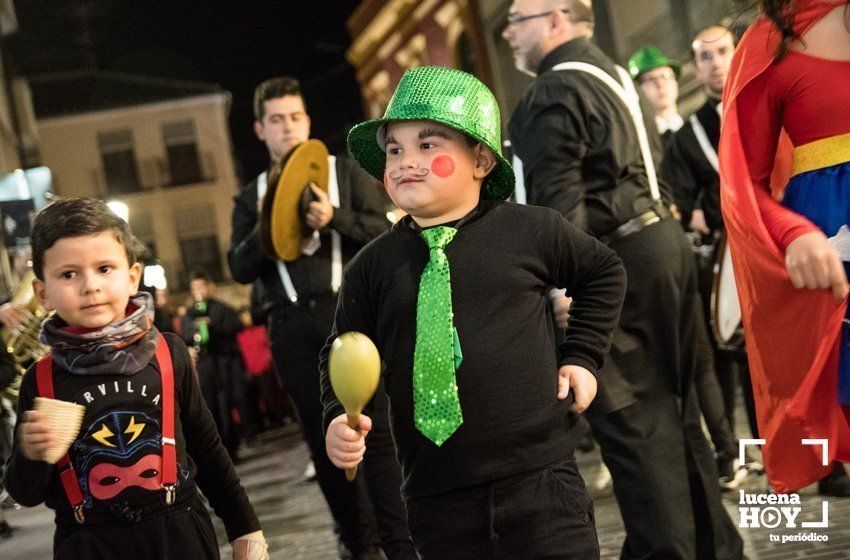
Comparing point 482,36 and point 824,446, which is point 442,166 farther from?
point 482,36

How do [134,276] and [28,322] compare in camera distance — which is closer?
[134,276]

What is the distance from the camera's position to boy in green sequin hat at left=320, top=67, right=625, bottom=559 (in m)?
2.59

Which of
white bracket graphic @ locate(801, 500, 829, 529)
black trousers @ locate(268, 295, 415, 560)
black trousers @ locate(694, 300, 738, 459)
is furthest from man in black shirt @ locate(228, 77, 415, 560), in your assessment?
black trousers @ locate(694, 300, 738, 459)

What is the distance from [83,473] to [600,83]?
93.8 inches

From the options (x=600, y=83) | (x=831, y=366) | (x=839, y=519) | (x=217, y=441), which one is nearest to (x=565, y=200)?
(x=600, y=83)

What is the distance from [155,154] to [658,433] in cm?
4582

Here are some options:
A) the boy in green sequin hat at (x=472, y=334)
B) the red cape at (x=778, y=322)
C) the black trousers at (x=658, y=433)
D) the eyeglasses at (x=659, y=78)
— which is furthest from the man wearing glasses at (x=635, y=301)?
the eyeglasses at (x=659, y=78)

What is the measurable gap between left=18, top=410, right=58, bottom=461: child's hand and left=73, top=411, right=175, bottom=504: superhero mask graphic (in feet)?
0.52

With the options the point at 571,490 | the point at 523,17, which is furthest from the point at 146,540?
the point at 523,17

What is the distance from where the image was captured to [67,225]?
2795 millimetres

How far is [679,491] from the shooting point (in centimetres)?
377

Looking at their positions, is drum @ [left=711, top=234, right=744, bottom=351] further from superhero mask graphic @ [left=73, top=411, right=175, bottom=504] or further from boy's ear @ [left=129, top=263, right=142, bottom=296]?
superhero mask graphic @ [left=73, top=411, right=175, bottom=504]

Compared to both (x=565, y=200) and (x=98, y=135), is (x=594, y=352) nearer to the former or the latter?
(x=565, y=200)

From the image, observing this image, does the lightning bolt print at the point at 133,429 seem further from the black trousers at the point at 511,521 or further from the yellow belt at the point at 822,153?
the yellow belt at the point at 822,153
